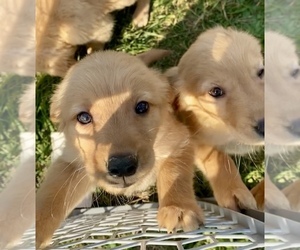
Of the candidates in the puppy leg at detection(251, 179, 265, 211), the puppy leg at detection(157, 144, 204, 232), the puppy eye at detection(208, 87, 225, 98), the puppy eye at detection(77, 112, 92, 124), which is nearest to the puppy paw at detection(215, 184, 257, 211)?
the puppy leg at detection(251, 179, 265, 211)

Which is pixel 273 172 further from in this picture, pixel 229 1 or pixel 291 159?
pixel 229 1

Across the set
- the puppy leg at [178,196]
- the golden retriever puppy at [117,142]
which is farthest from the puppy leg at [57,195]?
the puppy leg at [178,196]

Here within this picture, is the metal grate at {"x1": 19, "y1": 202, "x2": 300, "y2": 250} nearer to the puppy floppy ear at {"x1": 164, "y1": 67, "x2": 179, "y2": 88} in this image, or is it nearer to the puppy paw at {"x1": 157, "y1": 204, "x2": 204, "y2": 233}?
the puppy paw at {"x1": 157, "y1": 204, "x2": 204, "y2": 233}

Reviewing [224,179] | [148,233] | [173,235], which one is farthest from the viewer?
[224,179]

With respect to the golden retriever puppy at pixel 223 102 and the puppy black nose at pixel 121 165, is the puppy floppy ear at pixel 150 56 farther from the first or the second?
the puppy black nose at pixel 121 165

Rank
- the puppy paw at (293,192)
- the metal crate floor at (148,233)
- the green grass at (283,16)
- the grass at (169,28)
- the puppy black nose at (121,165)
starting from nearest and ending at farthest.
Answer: the green grass at (283,16)
the puppy paw at (293,192)
the puppy black nose at (121,165)
the metal crate floor at (148,233)
the grass at (169,28)

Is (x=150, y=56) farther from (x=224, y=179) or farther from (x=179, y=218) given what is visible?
(x=179, y=218)

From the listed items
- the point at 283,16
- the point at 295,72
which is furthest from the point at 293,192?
the point at 283,16
